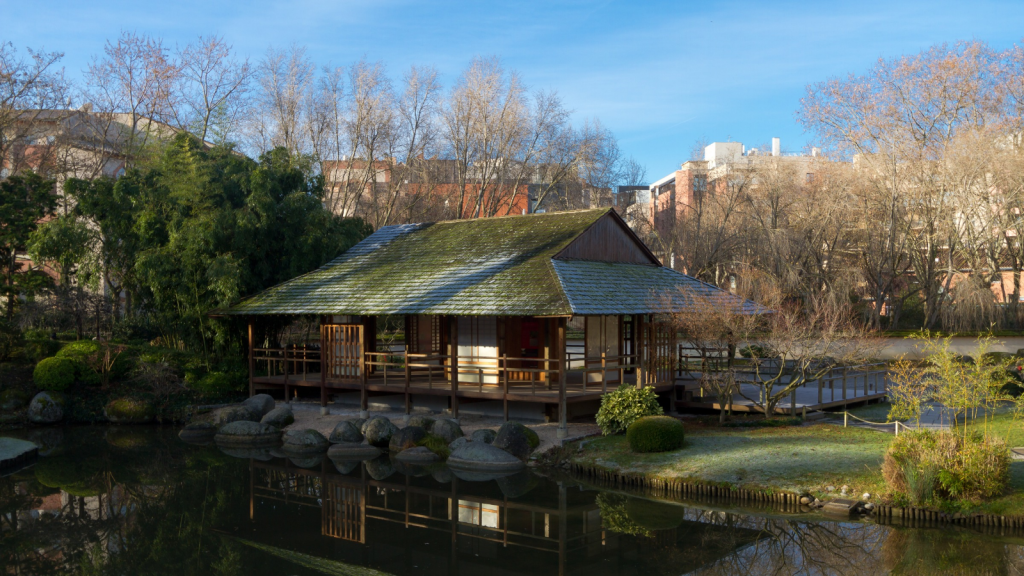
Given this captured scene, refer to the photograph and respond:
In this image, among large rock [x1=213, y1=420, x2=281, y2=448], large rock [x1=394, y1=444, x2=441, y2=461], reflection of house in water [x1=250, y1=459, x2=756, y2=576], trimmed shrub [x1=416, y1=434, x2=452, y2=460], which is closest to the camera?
reflection of house in water [x1=250, y1=459, x2=756, y2=576]

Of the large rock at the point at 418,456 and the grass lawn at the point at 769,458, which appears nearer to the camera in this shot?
the grass lawn at the point at 769,458

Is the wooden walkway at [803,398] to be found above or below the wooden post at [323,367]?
below

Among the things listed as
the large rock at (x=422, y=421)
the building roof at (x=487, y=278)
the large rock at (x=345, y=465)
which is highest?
the building roof at (x=487, y=278)

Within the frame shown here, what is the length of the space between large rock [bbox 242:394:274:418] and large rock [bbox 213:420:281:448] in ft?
3.39

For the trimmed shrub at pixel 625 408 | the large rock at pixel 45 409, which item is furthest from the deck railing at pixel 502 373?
the large rock at pixel 45 409

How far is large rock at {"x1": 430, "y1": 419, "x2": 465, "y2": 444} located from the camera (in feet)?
56.4

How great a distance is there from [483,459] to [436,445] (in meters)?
1.56

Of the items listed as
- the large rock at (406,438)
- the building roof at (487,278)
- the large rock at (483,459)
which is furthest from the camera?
the building roof at (487,278)

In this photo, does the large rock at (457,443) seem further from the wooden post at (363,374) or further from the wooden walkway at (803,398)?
the wooden walkway at (803,398)

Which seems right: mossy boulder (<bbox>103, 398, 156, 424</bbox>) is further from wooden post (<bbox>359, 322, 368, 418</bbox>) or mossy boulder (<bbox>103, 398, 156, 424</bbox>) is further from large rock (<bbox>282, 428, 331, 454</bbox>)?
wooden post (<bbox>359, 322, 368, 418</bbox>)

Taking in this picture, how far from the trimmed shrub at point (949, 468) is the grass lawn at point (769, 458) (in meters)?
0.54

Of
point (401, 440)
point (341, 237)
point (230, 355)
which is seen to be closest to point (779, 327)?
point (401, 440)

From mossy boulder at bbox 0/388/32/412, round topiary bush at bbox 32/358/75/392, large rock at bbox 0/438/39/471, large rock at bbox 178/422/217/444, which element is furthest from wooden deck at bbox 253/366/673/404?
mossy boulder at bbox 0/388/32/412

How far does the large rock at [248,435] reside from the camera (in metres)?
19.4
